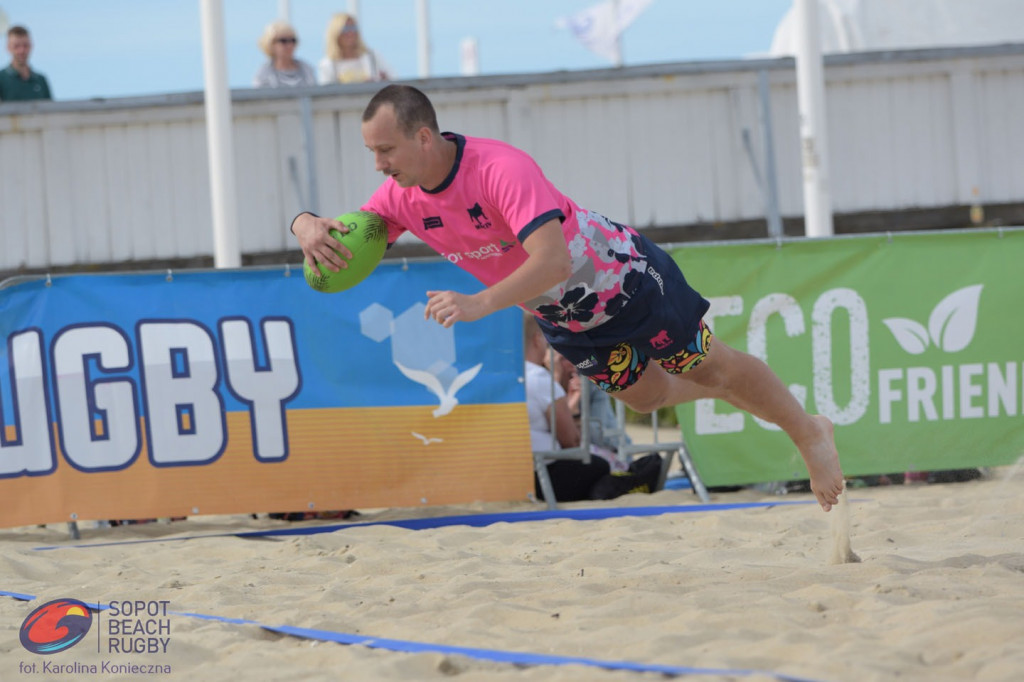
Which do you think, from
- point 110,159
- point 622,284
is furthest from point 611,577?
point 110,159

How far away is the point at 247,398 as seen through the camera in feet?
21.8

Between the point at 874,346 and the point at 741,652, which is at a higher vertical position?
the point at 874,346

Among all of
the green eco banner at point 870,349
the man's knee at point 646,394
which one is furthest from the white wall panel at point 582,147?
the man's knee at point 646,394

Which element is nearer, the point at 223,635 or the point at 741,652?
the point at 741,652

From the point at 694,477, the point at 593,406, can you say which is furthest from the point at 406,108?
the point at 593,406

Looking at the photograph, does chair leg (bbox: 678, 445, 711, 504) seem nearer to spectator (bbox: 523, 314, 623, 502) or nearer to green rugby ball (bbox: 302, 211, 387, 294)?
spectator (bbox: 523, 314, 623, 502)

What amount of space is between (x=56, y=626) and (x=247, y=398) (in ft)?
8.38

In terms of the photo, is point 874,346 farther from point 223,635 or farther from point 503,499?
point 223,635

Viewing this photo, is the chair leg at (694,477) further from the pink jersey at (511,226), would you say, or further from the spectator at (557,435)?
the pink jersey at (511,226)

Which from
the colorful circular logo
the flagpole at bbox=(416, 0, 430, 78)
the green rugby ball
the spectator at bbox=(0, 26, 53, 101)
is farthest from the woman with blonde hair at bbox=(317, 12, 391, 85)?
the flagpole at bbox=(416, 0, 430, 78)

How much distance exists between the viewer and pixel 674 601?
3.93 m

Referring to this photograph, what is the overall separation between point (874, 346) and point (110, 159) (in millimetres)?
7139

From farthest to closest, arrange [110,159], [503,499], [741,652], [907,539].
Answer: [110,159] → [503,499] → [907,539] → [741,652]

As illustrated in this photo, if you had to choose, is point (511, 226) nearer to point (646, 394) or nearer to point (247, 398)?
point (646, 394)
